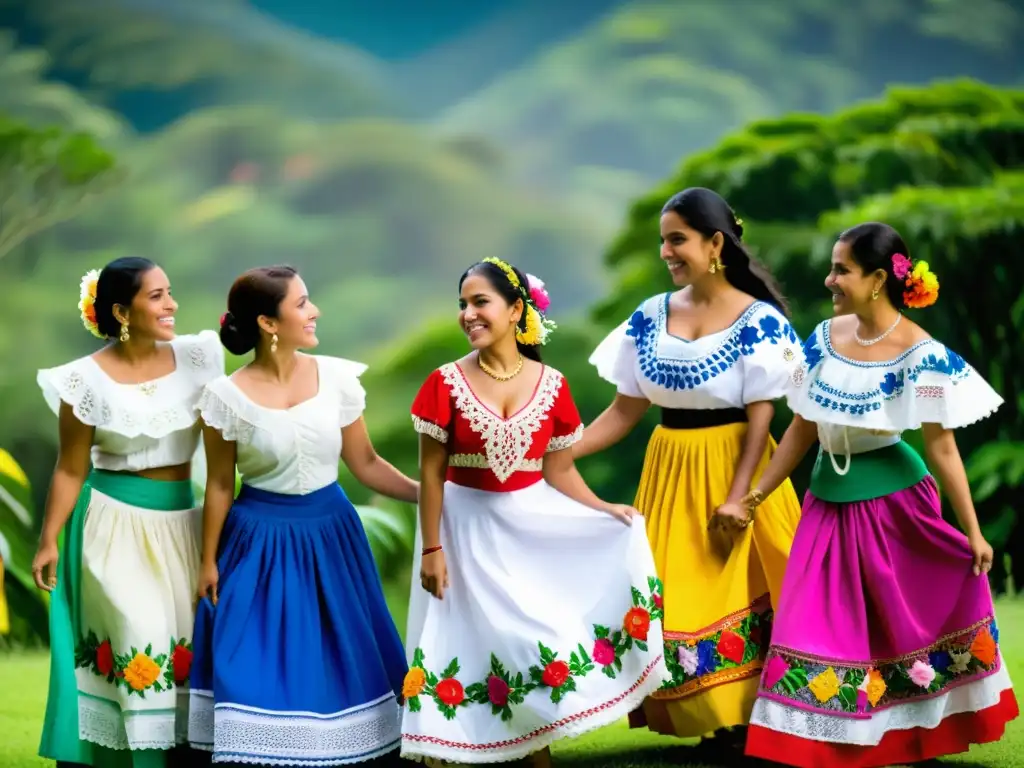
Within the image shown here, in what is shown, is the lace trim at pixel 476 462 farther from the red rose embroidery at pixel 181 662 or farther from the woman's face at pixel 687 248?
the red rose embroidery at pixel 181 662

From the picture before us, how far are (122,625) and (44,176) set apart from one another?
6368 millimetres

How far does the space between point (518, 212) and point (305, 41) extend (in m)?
1.90

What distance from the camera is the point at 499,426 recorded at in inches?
143

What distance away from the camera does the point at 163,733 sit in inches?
145

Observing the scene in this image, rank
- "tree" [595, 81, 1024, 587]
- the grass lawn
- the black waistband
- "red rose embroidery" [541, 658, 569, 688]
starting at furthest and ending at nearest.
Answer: "tree" [595, 81, 1024, 587] → the grass lawn → the black waistband → "red rose embroidery" [541, 658, 569, 688]

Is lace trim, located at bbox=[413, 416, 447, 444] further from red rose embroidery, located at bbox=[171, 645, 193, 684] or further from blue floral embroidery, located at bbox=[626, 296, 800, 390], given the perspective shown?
red rose embroidery, located at bbox=[171, 645, 193, 684]

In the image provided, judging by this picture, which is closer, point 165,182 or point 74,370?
point 74,370

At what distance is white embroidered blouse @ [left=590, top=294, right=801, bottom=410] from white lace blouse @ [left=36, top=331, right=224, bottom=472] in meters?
1.31

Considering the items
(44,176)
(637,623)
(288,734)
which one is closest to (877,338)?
(637,623)

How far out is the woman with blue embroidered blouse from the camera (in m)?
3.76

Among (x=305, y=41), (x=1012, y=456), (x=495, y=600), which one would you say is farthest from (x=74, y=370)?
(x=305, y=41)

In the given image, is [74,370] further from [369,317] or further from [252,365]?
[369,317]

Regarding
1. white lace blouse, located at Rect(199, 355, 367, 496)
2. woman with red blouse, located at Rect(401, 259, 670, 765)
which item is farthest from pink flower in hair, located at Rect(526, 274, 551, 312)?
white lace blouse, located at Rect(199, 355, 367, 496)

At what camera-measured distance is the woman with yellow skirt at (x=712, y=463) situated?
3.93 metres
